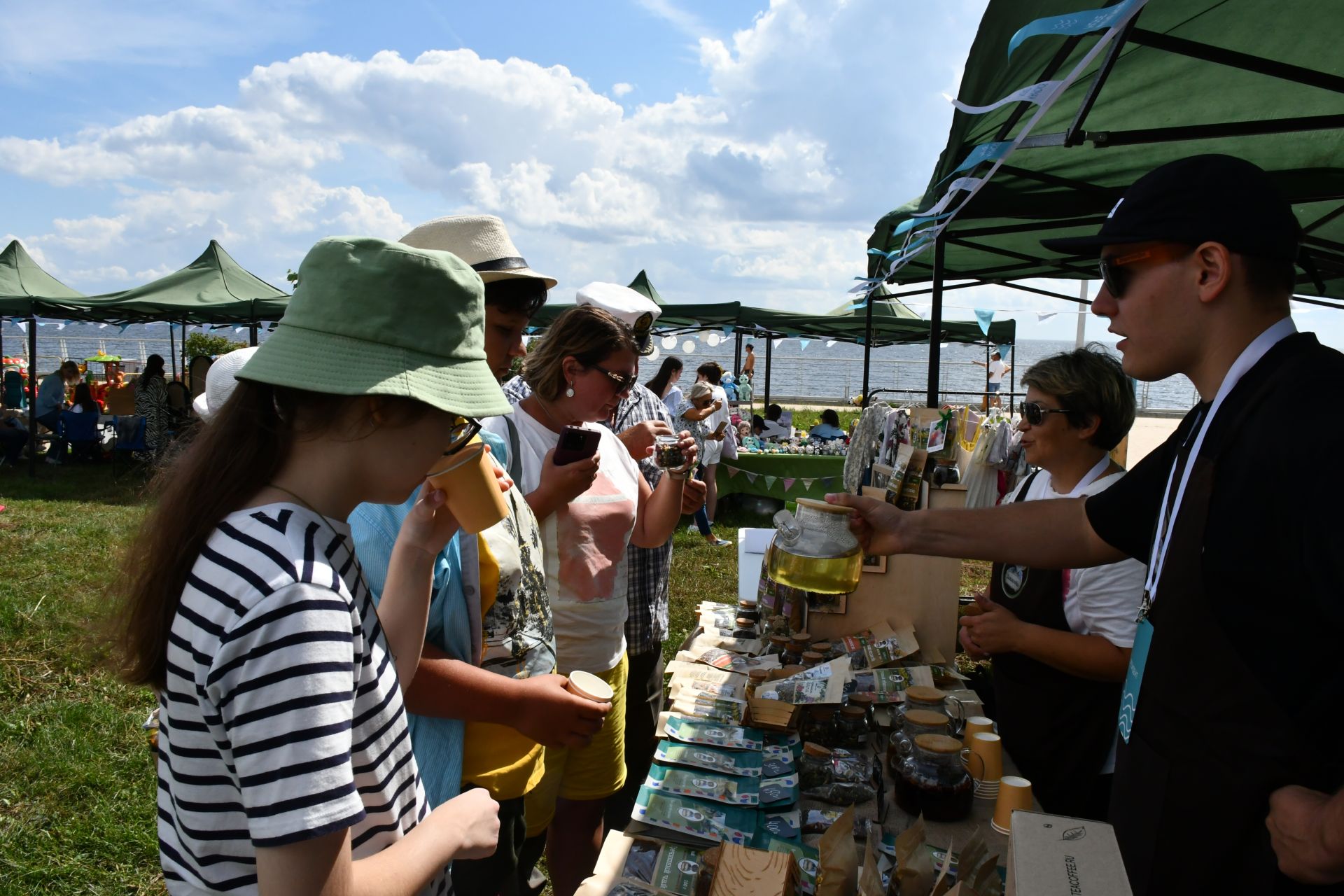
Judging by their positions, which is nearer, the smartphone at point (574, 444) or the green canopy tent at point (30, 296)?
the smartphone at point (574, 444)

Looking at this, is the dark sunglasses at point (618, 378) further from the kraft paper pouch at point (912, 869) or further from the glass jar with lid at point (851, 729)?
the kraft paper pouch at point (912, 869)

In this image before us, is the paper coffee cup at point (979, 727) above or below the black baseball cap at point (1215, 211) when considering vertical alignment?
below

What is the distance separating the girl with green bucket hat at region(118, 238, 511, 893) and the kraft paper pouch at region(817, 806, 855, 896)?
0.62m

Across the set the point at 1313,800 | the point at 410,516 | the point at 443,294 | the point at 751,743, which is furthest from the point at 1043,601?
the point at 443,294

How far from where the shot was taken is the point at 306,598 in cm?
81

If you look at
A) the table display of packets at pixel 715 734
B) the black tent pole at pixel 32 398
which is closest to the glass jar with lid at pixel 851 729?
the table display of packets at pixel 715 734

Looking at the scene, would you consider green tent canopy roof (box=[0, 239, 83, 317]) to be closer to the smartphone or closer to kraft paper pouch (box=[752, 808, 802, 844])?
the smartphone

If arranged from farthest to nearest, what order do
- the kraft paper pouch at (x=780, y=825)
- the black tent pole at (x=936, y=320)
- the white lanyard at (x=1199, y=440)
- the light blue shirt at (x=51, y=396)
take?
the light blue shirt at (x=51, y=396) < the black tent pole at (x=936, y=320) < the kraft paper pouch at (x=780, y=825) < the white lanyard at (x=1199, y=440)

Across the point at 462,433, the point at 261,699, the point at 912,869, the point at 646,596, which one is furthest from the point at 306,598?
the point at 646,596

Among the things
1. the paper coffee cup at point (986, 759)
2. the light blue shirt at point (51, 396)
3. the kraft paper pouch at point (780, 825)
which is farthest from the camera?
the light blue shirt at point (51, 396)

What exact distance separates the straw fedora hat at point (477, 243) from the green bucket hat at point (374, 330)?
1.01 metres

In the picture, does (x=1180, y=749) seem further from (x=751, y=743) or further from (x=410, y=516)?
(x=410, y=516)

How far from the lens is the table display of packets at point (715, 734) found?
218cm

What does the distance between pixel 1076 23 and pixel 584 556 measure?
1715mm
